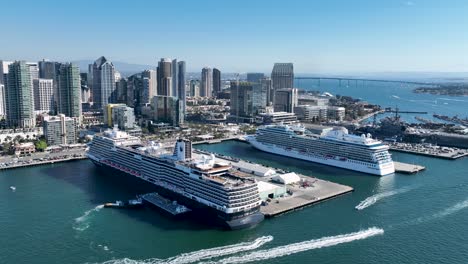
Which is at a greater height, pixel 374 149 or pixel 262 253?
pixel 374 149

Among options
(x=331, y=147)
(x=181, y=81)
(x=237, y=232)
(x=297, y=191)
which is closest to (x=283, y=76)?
(x=181, y=81)

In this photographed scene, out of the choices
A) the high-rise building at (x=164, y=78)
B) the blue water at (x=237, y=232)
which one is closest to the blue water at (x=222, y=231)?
the blue water at (x=237, y=232)

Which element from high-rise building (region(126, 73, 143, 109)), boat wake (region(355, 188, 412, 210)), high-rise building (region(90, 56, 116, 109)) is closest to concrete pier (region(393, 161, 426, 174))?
boat wake (region(355, 188, 412, 210))

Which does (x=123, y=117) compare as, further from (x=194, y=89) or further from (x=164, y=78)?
(x=194, y=89)

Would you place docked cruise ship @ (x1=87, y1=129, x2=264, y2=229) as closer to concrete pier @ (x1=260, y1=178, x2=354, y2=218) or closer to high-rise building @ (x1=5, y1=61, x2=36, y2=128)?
concrete pier @ (x1=260, y1=178, x2=354, y2=218)

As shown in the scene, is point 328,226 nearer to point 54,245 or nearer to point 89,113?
point 54,245

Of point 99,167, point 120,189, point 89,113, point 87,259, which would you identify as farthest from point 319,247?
point 89,113
